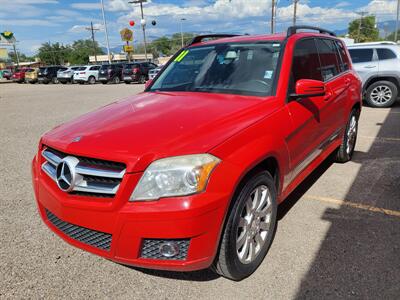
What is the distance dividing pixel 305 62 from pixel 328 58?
94 cm

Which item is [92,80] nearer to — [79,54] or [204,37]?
[204,37]

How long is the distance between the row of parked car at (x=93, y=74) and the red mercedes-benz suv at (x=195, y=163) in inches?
791

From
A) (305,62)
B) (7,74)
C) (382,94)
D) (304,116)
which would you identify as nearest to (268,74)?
(304,116)

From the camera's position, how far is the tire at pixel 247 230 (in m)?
2.36

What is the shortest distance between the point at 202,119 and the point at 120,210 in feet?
3.06

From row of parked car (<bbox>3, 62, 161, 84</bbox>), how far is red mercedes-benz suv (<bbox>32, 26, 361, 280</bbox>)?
65.9ft

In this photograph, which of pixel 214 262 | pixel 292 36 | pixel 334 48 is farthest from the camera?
pixel 334 48

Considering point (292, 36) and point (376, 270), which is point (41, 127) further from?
point (376, 270)

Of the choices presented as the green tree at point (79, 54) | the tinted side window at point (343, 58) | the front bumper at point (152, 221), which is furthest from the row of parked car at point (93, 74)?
the green tree at point (79, 54)

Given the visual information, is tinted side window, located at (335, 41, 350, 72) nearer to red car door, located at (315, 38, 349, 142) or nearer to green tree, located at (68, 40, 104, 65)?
red car door, located at (315, 38, 349, 142)

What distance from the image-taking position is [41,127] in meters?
9.16

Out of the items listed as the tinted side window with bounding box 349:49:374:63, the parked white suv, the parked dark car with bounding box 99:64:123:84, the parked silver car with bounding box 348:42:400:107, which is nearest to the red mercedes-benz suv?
the parked silver car with bounding box 348:42:400:107

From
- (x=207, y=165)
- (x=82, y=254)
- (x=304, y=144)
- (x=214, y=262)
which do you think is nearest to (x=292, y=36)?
(x=304, y=144)

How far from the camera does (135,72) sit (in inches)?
1030
